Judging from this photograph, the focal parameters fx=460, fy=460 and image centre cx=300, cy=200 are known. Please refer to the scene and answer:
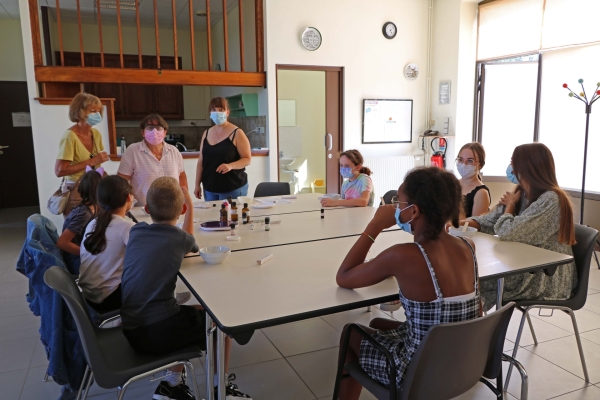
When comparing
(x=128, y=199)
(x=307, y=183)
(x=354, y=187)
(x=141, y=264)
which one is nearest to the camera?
(x=141, y=264)

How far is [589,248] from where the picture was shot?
2209 millimetres

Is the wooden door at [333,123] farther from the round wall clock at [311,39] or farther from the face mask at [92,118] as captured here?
the face mask at [92,118]

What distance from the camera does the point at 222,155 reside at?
3574 mm

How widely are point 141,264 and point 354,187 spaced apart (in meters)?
1.94

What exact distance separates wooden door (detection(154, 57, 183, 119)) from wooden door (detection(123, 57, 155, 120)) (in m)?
0.11

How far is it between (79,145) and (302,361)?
200cm

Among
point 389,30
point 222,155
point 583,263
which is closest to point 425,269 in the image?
point 583,263

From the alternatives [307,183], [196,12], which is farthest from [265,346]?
[196,12]

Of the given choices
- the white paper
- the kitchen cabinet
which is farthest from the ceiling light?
the white paper

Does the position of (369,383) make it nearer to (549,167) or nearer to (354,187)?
(549,167)

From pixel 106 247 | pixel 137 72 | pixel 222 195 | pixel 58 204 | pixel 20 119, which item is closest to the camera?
pixel 106 247

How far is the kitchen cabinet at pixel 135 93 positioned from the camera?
745cm

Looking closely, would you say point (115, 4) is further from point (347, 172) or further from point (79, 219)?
point (79, 219)

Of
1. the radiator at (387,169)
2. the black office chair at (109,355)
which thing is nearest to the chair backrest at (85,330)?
the black office chair at (109,355)
